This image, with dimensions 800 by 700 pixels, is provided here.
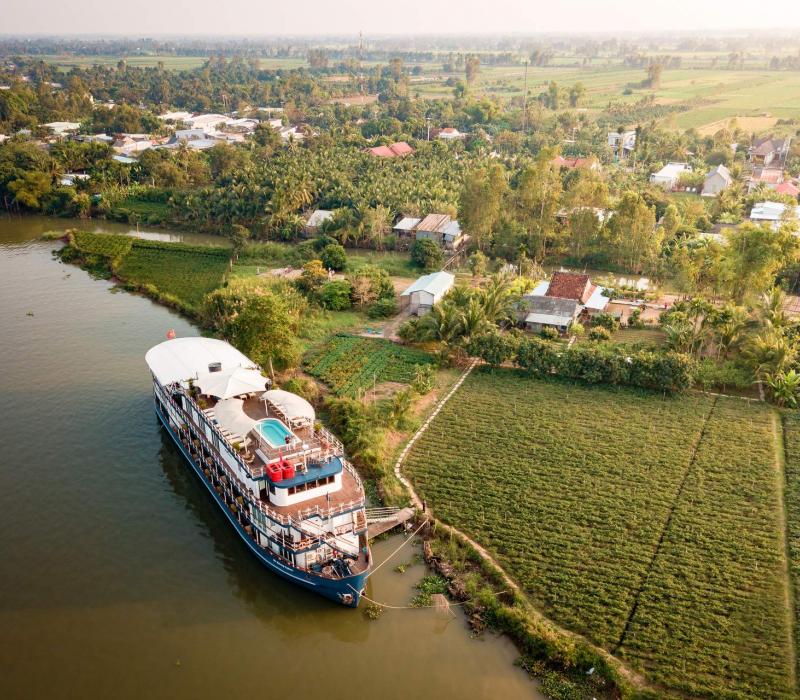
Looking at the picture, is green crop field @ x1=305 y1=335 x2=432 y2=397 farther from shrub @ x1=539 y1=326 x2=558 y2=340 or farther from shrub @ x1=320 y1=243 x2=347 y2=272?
shrub @ x1=320 y1=243 x2=347 y2=272

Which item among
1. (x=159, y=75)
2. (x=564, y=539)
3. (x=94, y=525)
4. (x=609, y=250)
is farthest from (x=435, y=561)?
(x=159, y=75)

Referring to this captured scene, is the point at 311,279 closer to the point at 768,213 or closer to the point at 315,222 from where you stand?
the point at 315,222

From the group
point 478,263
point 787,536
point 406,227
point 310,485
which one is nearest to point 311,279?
point 478,263

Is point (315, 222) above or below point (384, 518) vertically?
above

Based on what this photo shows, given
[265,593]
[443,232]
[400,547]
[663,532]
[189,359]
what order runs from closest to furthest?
[265,593], [663,532], [400,547], [189,359], [443,232]

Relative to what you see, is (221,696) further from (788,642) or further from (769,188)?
(769,188)

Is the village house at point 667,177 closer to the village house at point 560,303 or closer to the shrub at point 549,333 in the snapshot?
the village house at point 560,303
